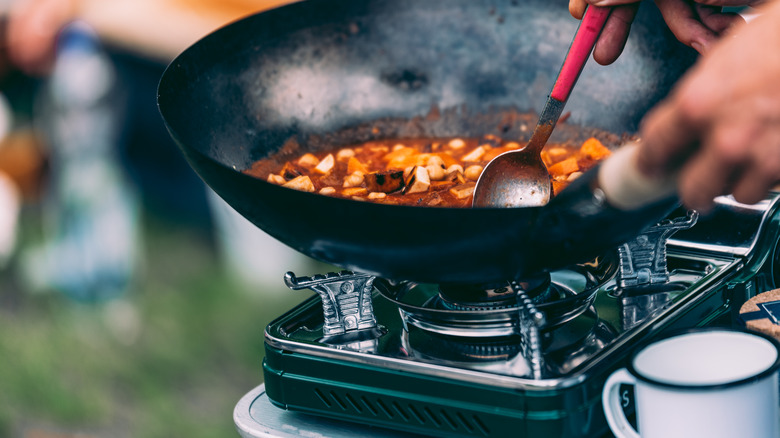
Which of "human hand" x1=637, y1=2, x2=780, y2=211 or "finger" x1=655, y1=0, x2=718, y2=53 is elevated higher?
"finger" x1=655, y1=0, x2=718, y2=53

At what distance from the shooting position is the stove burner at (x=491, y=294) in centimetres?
120

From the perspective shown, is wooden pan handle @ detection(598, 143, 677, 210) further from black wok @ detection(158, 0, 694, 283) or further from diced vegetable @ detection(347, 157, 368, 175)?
diced vegetable @ detection(347, 157, 368, 175)

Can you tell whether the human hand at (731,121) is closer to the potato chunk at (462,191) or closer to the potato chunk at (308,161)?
the potato chunk at (462,191)

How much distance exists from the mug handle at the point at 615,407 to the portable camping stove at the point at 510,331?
2cm

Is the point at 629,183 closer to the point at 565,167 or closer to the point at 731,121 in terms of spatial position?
the point at 731,121

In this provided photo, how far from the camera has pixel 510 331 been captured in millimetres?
1154

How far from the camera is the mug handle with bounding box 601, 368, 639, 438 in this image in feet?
3.36

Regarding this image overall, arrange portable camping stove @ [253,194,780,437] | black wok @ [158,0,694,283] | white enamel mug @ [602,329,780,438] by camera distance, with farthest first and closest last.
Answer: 1. black wok @ [158,0,694,283]
2. portable camping stove @ [253,194,780,437]
3. white enamel mug @ [602,329,780,438]

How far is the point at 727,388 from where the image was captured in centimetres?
93

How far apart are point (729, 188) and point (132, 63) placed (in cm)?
310

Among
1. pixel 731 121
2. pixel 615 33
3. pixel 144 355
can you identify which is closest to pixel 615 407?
pixel 731 121

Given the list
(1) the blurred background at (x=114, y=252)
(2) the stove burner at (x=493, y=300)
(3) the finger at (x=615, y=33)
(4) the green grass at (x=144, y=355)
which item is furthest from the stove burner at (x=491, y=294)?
(4) the green grass at (x=144, y=355)

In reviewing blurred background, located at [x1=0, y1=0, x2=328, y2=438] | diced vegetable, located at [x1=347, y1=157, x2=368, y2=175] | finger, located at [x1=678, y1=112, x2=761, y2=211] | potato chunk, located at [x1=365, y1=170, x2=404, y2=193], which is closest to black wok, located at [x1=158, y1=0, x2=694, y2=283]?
diced vegetable, located at [x1=347, y1=157, x2=368, y2=175]

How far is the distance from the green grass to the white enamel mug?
249 cm
